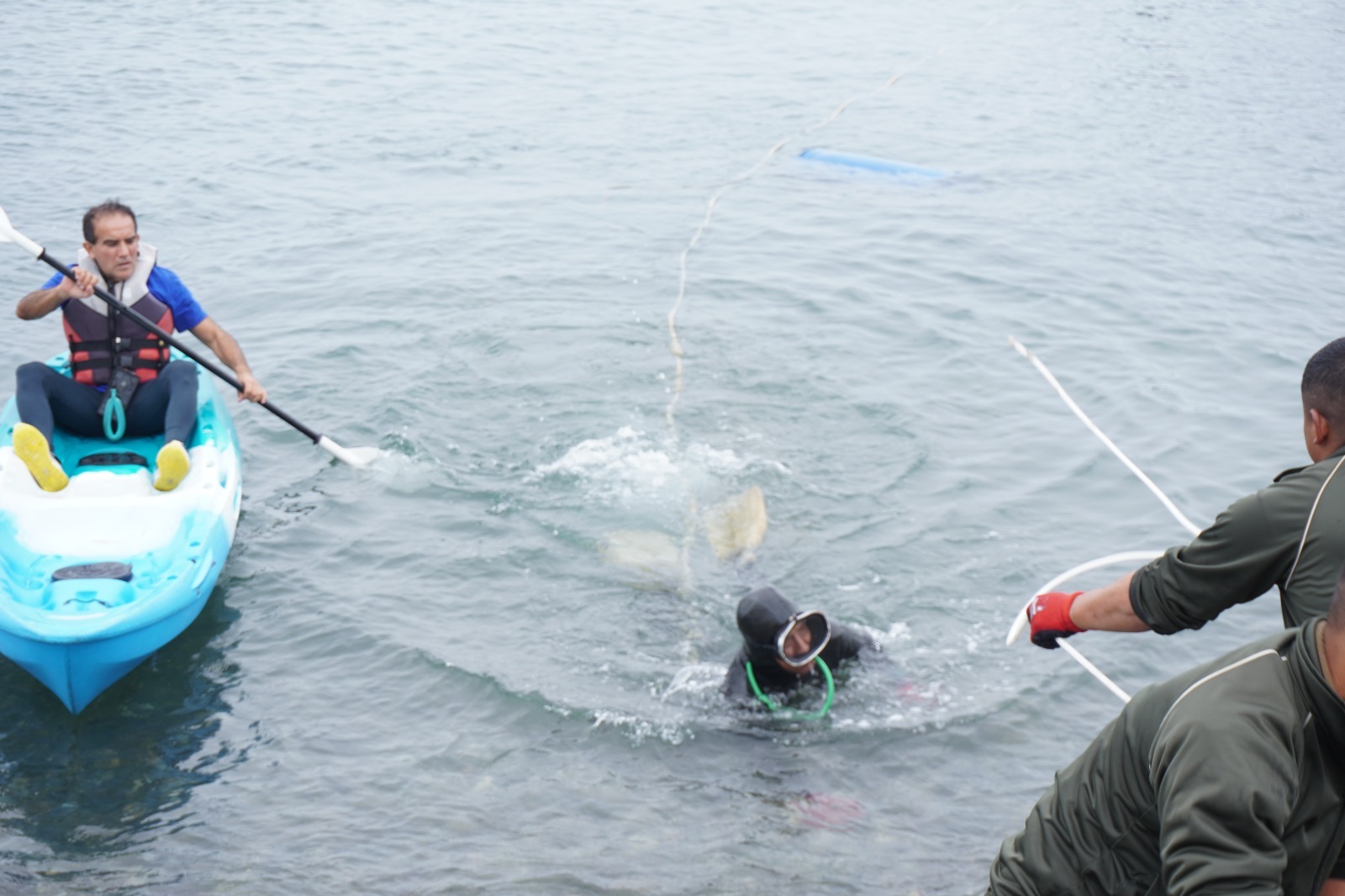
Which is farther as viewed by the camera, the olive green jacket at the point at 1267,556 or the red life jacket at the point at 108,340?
the red life jacket at the point at 108,340

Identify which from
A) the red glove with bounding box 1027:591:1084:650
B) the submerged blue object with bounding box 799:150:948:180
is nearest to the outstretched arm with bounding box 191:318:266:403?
the red glove with bounding box 1027:591:1084:650

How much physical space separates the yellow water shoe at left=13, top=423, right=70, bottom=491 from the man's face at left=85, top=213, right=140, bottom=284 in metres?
0.98

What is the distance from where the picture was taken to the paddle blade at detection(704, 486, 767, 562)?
295 inches

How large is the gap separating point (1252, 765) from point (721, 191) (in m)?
12.8

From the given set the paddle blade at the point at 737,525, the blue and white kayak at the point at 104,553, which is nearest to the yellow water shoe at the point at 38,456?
the blue and white kayak at the point at 104,553

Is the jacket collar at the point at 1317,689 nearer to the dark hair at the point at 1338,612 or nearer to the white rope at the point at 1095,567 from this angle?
the dark hair at the point at 1338,612

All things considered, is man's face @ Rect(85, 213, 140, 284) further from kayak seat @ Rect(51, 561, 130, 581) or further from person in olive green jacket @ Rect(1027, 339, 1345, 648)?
person in olive green jacket @ Rect(1027, 339, 1345, 648)

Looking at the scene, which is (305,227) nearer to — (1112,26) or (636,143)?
(636,143)

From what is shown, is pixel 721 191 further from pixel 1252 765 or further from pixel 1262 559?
pixel 1252 765

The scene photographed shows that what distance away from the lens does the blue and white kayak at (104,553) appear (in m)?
5.72

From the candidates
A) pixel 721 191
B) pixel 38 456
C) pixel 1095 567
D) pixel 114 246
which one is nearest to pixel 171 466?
pixel 38 456

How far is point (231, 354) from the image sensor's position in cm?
749

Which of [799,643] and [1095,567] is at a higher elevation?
[1095,567]

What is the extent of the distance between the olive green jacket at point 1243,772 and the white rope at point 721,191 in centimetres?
643
